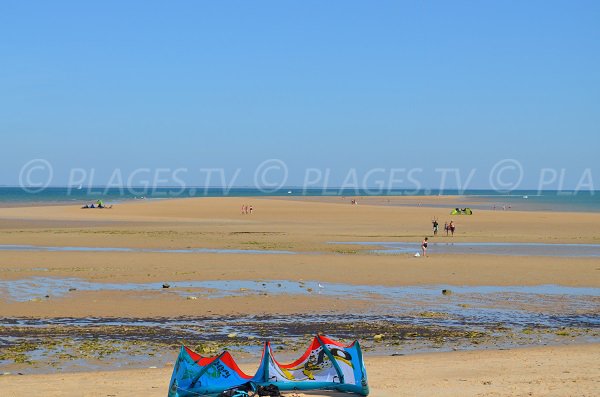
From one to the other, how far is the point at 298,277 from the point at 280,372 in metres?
15.2

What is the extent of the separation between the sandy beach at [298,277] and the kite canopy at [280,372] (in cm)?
52

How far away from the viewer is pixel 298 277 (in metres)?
27.2

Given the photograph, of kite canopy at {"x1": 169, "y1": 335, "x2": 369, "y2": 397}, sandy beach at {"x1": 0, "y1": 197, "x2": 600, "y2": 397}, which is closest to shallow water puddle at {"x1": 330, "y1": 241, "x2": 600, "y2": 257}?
sandy beach at {"x1": 0, "y1": 197, "x2": 600, "y2": 397}

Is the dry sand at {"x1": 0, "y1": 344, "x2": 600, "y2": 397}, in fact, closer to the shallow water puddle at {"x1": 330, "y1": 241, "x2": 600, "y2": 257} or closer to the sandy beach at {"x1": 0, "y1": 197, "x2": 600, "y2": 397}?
the sandy beach at {"x1": 0, "y1": 197, "x2": 600, "y2": 397}

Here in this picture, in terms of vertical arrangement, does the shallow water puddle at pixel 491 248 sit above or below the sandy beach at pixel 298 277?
above

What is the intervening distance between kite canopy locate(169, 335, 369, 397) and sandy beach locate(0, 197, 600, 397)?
524 mm

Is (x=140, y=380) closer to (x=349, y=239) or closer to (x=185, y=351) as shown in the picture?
(x=185, y=351)

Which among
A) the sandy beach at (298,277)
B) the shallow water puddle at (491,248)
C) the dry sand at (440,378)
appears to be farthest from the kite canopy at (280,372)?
the shallow water puddle at (491,248)

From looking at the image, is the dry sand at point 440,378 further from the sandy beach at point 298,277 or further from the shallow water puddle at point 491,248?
the shallow water puddle at point 491,248

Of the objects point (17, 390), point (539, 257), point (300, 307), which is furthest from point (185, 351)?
point (539, 257)

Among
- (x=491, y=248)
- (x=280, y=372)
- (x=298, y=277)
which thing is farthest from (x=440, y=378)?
(x=491, y=248)

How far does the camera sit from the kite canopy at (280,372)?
11672 millimetres

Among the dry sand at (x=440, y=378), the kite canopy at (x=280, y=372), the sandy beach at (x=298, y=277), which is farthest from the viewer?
the sandy beach at (x=298, y=277)

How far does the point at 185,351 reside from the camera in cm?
1174
